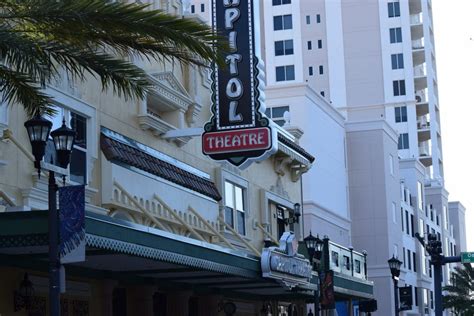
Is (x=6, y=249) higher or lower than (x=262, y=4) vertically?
lower

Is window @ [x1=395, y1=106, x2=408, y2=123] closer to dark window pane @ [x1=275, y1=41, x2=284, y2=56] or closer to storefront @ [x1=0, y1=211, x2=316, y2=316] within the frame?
dark window pane @ [x1=275, y1=41, x2=284, y2=56]

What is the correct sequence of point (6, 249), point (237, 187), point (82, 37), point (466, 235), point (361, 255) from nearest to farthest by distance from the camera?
point (82, 37) → point (6, 249) → point (237, 187) → point (361, 255) → point (466, 235)

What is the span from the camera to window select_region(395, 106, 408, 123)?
305ft

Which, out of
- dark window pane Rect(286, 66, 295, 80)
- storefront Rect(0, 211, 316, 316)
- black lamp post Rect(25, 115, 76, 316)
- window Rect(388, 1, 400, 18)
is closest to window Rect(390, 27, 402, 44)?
window Rect(388, 1, 400, 18)

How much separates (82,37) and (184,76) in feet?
52.8

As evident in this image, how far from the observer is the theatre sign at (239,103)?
1136 inches

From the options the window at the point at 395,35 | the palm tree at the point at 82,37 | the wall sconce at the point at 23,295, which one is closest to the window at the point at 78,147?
the wall sconce at the point at 23,295

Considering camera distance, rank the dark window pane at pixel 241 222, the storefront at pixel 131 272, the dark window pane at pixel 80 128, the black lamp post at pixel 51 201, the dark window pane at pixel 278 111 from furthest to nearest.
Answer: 1. the dark window pane at pixel 278 111
2. the dark window pane at pixel 241 222
3. the dark window pane at pixel 80 128
4. the storefront at pixel 131 272
5. the black lamp post at pixel 51 201

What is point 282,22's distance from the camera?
90.1 m

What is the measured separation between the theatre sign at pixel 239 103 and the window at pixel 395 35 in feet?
210

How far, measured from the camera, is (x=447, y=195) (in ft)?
319

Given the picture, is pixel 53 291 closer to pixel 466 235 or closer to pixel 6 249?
pixel 6 249

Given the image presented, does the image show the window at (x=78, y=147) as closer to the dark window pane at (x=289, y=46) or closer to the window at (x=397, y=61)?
the dark window pane at (x=289, y=46)

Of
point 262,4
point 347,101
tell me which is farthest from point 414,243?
point 262,4
